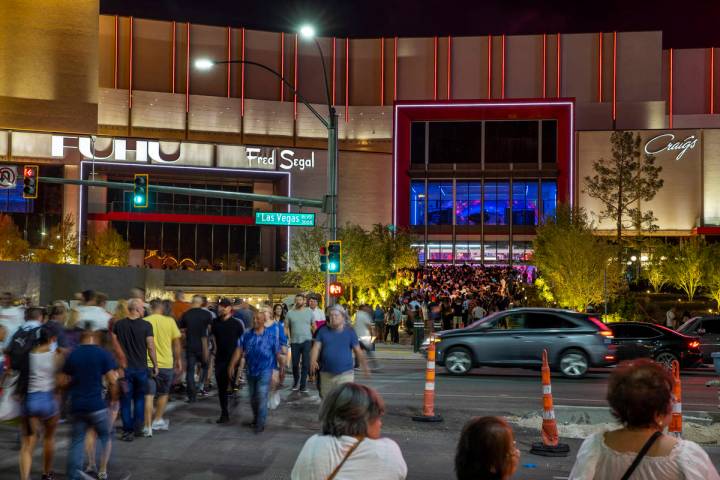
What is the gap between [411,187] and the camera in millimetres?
64625

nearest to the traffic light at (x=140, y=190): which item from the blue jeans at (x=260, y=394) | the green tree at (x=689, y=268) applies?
the blue jeans at (x=260, y=394)

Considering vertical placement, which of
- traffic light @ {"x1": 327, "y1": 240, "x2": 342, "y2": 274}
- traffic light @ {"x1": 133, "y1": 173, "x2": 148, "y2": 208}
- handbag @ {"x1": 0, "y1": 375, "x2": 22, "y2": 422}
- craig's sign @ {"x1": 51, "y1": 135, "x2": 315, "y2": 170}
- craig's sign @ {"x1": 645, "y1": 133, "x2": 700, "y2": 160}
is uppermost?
craig's sign @ {"x1": 645, "y1": 133, "x2": 700, "y2": 160}

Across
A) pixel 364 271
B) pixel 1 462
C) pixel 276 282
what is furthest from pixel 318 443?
pixel 276 282

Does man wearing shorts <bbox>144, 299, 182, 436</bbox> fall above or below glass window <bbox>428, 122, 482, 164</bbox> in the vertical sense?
below

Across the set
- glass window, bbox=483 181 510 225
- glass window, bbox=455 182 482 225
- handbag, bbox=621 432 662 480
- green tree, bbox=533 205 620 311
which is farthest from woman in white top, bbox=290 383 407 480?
glass window, bbox=483 181 510 225

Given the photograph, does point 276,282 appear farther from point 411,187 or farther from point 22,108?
point 22,108

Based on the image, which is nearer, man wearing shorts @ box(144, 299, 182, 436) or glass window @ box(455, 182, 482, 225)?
man wearing shorts @ box(144, 299, 182, 436)

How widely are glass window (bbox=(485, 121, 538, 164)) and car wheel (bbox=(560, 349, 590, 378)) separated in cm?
4470

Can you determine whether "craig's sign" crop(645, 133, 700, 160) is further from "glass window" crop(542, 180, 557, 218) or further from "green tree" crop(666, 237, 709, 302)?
"green tree" crop(666, 237, 709, 302)

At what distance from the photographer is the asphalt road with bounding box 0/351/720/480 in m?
9.96

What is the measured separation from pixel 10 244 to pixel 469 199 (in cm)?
3180

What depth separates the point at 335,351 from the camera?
11.5m

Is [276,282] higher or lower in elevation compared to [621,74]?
lower

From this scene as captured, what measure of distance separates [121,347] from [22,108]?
174 feet
